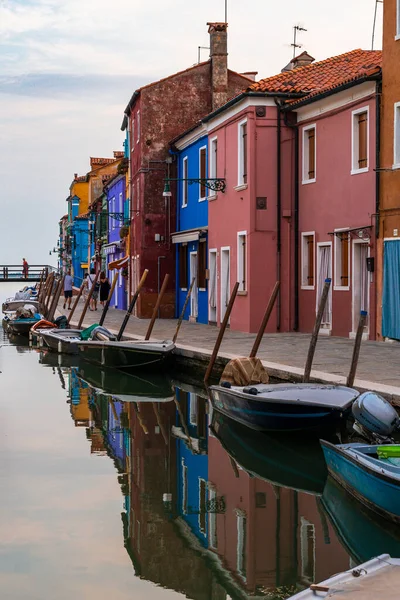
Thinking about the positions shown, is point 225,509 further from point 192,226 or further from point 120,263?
point 120,263

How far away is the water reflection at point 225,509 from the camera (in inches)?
285

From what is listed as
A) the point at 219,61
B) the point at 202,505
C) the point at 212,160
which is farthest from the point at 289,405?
the point at 219,61

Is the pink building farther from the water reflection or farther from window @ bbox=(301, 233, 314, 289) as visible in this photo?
the water reflection

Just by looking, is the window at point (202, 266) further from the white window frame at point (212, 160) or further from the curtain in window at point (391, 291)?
the curtain in window at point (391, 291)

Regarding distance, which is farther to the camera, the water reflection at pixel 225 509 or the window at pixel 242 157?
the window at pixel 242 157

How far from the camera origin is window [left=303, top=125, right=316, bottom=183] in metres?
22.7

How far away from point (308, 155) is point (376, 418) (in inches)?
544

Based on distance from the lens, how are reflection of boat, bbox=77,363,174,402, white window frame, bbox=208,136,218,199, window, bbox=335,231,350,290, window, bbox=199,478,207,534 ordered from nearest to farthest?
1. window, bbox=199,478,207,534
2. reflection of boat, bbox=77,363,174,402
3. window, bbox=335,231,350,290
4. white window frame, bbox=208,136,218,199

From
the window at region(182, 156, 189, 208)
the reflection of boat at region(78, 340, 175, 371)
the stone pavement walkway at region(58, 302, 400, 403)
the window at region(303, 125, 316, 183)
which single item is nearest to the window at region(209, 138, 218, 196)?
the window at region(182, 156, 189, 208)

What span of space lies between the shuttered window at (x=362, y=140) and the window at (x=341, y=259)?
1.55 m

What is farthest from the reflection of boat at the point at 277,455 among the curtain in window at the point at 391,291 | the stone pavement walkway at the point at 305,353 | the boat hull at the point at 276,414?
the curtain in window at the point at 391,291

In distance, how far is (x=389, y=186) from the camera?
19.1 m

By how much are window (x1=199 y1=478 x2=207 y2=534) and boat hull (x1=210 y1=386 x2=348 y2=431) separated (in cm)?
206

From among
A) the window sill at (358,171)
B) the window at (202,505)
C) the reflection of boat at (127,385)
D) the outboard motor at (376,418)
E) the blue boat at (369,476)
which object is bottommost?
the window at (202,505)
